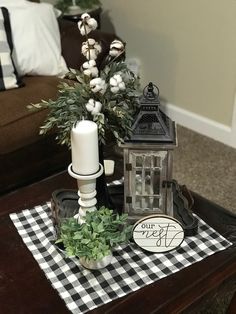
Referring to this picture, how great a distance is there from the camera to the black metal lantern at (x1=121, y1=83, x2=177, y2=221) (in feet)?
3.66

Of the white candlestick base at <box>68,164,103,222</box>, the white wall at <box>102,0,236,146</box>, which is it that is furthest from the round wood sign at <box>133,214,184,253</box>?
the white wall at <box>102,0,236,146</box>

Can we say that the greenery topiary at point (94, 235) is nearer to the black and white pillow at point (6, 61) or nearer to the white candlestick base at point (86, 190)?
the white candlestick base at point (86, 190)

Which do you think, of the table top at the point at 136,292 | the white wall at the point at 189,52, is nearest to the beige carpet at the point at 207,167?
the white wall at the point at 189,52

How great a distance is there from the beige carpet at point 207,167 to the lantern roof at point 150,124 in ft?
3.19

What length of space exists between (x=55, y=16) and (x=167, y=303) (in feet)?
5.47

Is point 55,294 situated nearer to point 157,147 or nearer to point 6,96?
point 157,147

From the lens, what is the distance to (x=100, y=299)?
103 cm

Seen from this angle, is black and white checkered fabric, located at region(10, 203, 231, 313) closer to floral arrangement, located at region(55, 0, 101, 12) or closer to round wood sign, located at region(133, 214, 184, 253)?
round wood sign, located at region(133, 214, 184, 253)

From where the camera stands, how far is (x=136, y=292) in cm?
104

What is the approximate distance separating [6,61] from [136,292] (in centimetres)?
130

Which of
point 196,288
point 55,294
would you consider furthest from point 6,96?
point 196,288

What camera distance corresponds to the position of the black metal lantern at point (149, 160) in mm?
1114

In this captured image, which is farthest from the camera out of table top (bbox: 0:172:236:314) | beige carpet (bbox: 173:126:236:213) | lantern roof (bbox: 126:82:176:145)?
beige carpet (bbox: 173:126:236:213)

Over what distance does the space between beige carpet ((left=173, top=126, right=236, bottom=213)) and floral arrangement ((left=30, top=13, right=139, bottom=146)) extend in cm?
104
